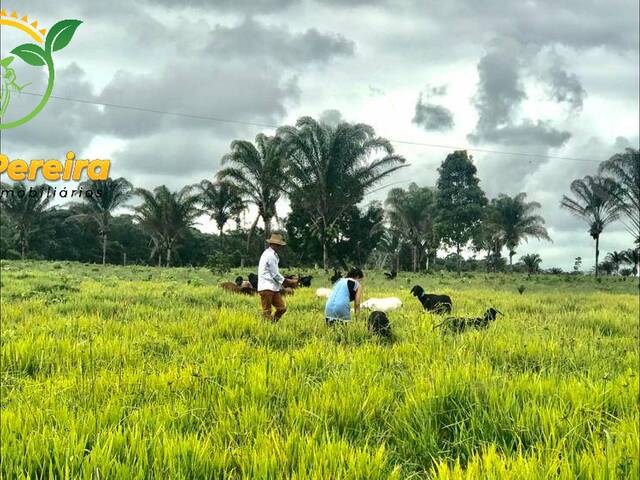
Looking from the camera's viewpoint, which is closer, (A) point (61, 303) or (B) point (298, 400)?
(B) point (298, 400)

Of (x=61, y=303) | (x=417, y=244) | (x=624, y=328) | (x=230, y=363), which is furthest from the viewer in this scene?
(x=417, y=244)

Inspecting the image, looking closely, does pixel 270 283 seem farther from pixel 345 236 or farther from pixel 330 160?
pixel 345 236

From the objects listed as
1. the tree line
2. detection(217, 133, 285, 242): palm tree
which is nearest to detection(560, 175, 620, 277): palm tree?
the tree line

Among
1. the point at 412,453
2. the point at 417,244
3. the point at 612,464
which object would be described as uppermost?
the point at 417,244

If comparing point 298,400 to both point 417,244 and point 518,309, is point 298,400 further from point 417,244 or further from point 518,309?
point 417,244

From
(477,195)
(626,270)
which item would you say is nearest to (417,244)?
(477,195)

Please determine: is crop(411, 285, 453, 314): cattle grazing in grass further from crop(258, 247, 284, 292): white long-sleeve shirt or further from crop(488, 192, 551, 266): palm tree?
crop(488, 192, 551, 266): palm tree

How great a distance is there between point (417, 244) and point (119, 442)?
40766 millimetres

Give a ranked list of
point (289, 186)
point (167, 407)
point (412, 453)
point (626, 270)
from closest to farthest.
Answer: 1. point (412, 453)
2. point (167, 407)
3. point (289, 186)
4. point (626, 270)

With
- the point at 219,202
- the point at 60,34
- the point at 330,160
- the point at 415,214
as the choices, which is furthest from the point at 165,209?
the point at 60,34

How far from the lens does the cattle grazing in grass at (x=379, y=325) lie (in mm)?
6340

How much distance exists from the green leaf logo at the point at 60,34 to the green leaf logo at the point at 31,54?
0.28 ft

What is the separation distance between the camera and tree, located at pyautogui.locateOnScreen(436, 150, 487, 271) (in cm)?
4141

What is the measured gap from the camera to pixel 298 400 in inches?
137
